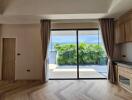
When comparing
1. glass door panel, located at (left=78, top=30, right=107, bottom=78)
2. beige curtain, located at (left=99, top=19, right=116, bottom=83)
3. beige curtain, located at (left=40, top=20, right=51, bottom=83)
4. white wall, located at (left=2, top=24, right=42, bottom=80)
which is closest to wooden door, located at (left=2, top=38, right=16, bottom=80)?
white wall, located at (left=2, top=24, right=42, bottom=80)

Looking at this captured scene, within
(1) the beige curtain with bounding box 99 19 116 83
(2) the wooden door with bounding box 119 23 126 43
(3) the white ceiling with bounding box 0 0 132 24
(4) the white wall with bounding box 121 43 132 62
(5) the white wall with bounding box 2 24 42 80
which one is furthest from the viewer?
(5) the white wall with bounding box 2 24 42 80

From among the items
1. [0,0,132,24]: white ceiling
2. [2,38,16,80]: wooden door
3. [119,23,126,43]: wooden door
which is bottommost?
[2,38,16,80]: wooden door

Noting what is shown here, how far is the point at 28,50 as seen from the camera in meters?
7.79

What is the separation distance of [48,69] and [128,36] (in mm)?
3568

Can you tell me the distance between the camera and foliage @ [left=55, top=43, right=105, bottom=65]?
785 centimetres

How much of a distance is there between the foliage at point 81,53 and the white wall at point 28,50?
3.17 ft

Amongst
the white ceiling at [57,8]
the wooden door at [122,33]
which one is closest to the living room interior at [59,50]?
the wooden door at [122,33]

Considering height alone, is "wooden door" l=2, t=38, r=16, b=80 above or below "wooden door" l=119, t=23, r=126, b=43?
below

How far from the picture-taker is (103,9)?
18.8 ft

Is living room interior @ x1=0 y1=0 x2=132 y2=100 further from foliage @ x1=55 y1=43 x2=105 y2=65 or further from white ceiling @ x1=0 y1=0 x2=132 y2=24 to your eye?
white ceiling @ x1=0 y1=0 x2=132 y2=24

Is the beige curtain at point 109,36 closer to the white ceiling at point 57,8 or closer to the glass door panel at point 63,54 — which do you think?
the white ceiling at point 57,8

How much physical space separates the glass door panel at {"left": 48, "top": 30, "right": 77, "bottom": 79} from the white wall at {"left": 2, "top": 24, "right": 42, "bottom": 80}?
1.96 ft

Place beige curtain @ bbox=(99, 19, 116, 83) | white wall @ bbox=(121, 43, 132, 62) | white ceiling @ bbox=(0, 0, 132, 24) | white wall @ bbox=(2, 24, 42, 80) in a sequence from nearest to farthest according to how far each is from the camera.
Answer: white ceiling @ bbox=(0, 0, 132, 24)
white wall @ bbox=(121, 43, 132, 62)
beige curtain @ bbox=(99, 19, 116, 83)
white wall @ bbox=(2, 24, 42, 80)

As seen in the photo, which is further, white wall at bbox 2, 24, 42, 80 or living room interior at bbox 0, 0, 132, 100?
white wall at bbox 2, 24, 42, 80
